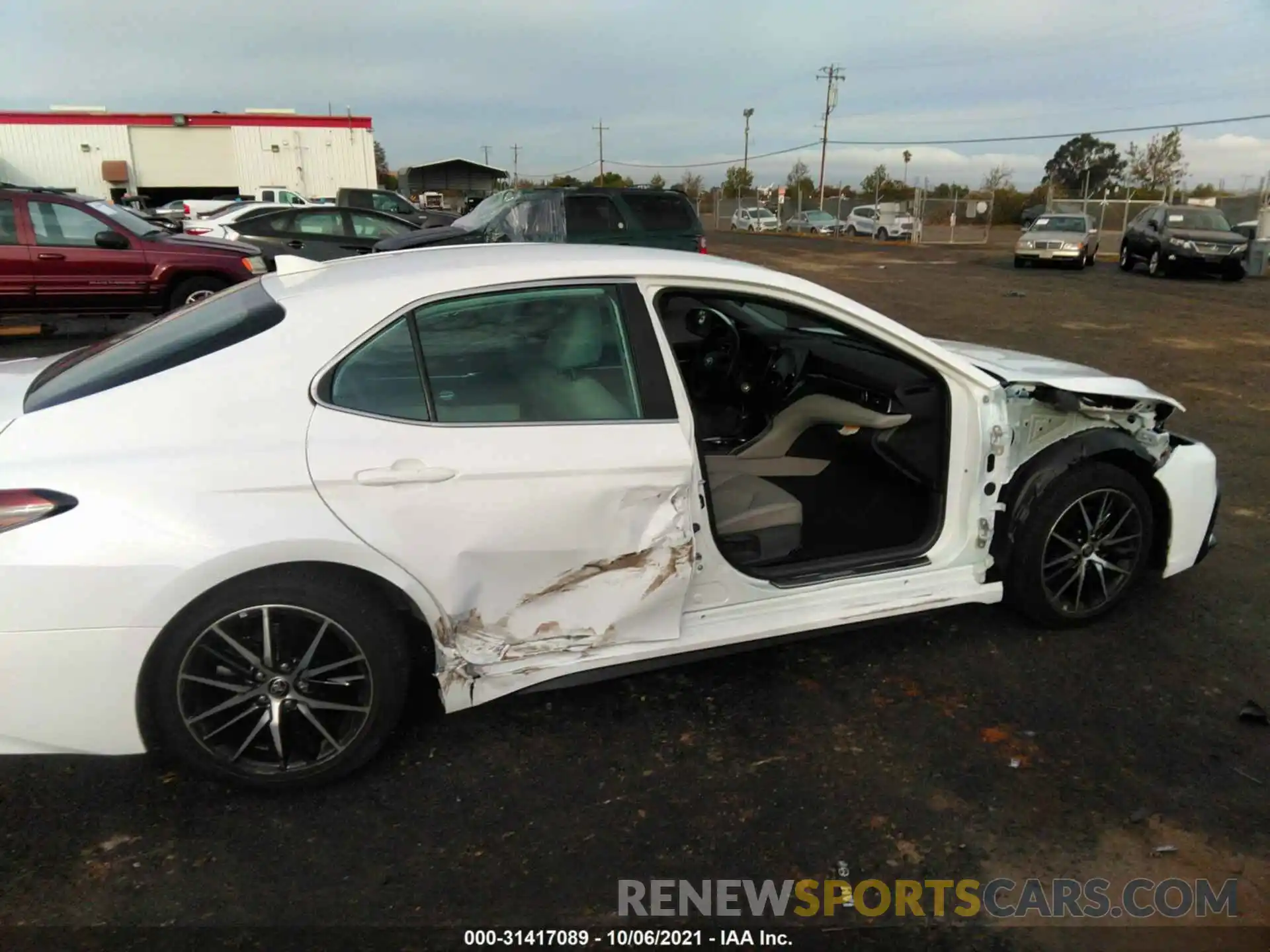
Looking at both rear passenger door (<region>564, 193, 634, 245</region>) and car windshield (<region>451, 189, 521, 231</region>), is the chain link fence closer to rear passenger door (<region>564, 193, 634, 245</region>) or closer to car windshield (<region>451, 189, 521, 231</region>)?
car windshield (<region>451, 189, 521, 231</region>)

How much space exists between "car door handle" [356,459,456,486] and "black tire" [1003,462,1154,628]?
2194 millimetres

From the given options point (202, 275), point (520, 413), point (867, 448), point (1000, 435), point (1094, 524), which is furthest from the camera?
point (202, 275)

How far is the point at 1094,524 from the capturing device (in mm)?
3553

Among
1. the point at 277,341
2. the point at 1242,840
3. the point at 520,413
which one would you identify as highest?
the point at 277,341

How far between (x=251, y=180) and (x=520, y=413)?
50.2 meters

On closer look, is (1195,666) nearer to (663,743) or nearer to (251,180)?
(663,743)

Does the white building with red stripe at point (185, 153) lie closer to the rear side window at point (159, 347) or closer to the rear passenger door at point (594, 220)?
the rear passenger door at point (594, 220)

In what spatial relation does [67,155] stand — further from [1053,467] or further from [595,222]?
[1053,467]

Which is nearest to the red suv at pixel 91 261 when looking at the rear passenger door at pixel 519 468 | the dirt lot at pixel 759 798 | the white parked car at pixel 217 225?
the white parked car at pixel 217 225

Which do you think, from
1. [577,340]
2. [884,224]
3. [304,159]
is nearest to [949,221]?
[884,224]

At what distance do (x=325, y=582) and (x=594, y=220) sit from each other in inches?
411

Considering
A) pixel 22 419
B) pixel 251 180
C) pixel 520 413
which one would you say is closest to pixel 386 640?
pixel 520 413

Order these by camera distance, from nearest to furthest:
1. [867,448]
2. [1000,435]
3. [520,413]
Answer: [520,413], [1000,435], [867,448]

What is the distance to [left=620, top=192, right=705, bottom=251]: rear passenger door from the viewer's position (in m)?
12.3
